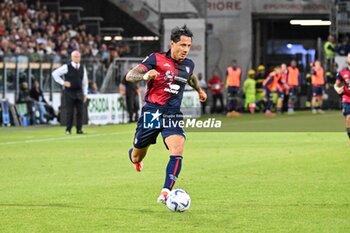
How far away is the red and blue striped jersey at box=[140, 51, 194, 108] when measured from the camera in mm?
13570

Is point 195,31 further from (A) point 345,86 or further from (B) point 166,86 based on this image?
(B) point 166,86

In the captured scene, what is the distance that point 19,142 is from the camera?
27266 millimetres

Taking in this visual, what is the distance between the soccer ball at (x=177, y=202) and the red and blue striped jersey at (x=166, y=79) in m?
1.47

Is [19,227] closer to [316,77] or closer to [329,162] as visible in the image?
[329,162]

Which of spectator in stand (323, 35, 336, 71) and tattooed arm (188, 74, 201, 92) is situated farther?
spectator in stand (323, 35, 336, 71)

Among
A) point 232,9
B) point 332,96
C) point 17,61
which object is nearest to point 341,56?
point 332,96

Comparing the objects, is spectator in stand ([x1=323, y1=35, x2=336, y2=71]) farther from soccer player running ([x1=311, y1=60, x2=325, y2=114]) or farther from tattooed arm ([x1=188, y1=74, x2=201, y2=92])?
tattooed arm ([x1=188, y1=74, x2=201, y2=92])

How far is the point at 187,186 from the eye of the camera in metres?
15.8

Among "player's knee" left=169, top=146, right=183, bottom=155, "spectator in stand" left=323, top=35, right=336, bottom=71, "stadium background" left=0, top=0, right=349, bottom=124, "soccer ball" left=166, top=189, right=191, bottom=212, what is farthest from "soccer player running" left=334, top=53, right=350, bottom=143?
"spectator in stand" left=323, top=35, right=336, bottom=71

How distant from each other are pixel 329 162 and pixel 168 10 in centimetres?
2958

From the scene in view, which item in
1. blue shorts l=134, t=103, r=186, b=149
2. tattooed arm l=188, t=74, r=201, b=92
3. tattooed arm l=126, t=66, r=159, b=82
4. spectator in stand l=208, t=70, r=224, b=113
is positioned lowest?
spectator in stand l=208, t=70, r=224, b=113

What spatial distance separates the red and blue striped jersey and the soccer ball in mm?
1466

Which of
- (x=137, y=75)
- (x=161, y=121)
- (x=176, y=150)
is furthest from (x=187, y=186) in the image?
(x=137, y=75)

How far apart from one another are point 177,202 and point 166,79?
1825 millimetres
